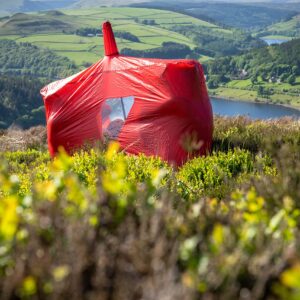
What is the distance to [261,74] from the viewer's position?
132m

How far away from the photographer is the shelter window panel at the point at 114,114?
10016 millimetres

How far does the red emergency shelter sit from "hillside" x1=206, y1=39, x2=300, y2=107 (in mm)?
A: 99272

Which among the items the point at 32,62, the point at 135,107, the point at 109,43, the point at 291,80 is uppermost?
the point at 109,43

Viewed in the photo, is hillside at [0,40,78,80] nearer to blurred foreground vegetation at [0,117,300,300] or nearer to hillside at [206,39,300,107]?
hillside at [206,39,300,107]

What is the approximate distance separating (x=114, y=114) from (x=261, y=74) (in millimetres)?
126714

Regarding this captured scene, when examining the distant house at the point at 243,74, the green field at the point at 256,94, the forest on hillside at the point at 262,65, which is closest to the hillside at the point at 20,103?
the green field at the point at 256,94

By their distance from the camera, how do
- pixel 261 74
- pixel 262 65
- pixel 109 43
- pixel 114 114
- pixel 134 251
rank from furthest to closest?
pixel 262 65
pixel 261 74
pixel 109 43
pixel 114 114
pixel 134 251

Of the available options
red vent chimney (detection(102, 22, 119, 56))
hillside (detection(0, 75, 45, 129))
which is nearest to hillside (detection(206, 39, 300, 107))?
hillside (detection(0, 75, 45, 129))

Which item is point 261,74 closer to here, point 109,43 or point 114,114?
point 109,43

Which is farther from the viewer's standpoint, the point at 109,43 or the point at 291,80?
the point at 291,80

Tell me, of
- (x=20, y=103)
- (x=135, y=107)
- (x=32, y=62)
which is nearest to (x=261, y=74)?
(x=20, y=103)

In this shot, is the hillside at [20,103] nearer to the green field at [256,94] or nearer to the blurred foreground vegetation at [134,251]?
the green field at [256,94]

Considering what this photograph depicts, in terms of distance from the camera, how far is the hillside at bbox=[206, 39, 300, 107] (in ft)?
378

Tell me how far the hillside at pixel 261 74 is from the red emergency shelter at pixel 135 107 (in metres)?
99.3
